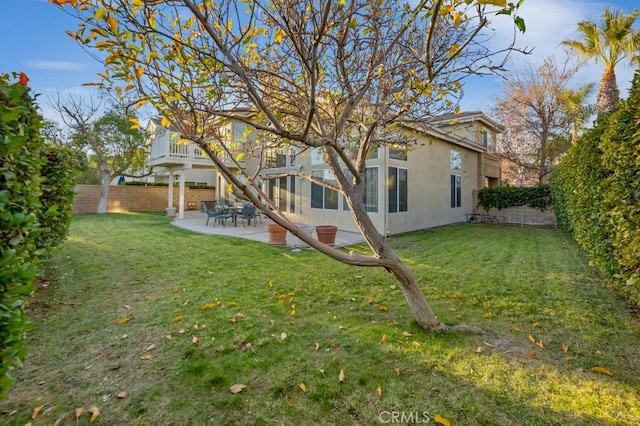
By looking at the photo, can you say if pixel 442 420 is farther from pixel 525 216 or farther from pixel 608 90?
pixel 525 216

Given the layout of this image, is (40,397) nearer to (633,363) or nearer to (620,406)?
(620,406)

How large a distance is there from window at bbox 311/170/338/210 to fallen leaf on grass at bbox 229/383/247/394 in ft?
34.3

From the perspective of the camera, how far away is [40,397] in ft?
8.28

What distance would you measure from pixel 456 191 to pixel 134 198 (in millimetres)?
20550

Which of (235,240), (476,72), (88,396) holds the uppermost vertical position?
(476,72)

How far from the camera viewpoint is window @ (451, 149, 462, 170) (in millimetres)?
16161

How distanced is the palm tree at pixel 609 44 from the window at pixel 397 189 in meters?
7.42

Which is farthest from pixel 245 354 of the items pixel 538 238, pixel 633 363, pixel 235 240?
pixel 538 238

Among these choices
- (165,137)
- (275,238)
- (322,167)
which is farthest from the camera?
(165,137)

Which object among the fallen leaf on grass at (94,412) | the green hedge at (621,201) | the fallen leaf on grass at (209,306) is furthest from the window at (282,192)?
the fallen leaf on grass at (94,412)

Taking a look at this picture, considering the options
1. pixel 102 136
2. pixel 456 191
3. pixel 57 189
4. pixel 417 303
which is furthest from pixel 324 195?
pixel 102 136

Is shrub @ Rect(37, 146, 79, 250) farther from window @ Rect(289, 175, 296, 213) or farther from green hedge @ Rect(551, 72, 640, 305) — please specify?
window @ Rect(289, 175, 296, 213)

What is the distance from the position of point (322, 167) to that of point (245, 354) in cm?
1090

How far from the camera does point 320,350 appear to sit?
3.27 m
